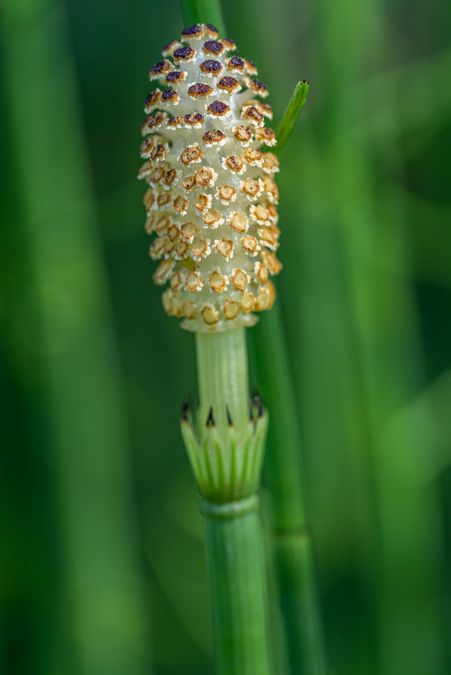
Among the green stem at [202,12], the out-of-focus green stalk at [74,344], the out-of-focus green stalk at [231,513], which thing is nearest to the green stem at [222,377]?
the out-of-focus green stalk at [231,513]

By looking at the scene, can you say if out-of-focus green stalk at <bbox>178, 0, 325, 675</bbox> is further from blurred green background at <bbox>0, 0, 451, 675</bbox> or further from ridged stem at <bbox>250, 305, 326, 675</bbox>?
blurred green background at <bbox>0, 0, 451, 675</bbox>

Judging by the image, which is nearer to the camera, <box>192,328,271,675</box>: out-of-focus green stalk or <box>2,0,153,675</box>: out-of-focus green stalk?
<box>192,328,271,675</box>: out-of-focus green stalk

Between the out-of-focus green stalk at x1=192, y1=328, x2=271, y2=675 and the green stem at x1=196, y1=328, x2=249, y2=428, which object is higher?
the green stem at x1=196, y1=328, x2=249, y2=428

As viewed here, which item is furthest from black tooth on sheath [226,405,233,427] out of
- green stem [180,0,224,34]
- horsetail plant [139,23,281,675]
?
green stem [180,0,224,34]

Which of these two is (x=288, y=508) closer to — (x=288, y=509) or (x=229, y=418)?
(x=288, y=509)

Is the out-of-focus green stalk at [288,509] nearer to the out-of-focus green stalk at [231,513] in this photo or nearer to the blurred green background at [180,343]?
the out-of-focus green stalk at [231,513]

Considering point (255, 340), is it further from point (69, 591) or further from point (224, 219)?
point (69, 591)
